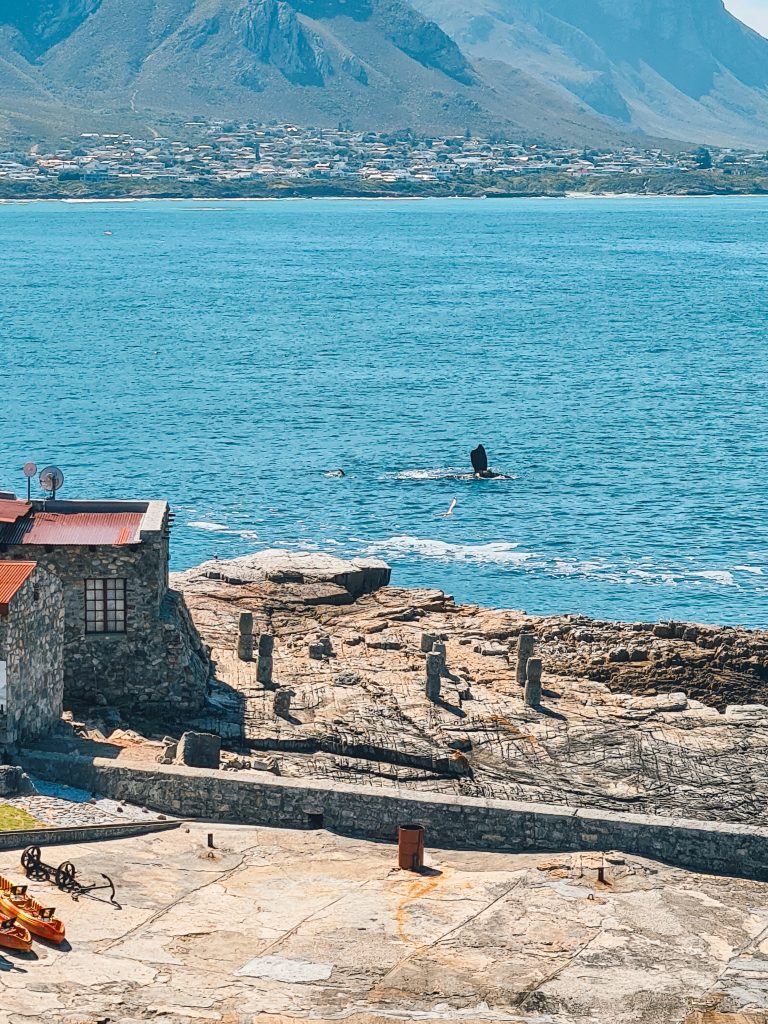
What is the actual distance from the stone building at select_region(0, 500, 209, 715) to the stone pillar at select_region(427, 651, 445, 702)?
5396mm

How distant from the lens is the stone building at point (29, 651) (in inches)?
1313

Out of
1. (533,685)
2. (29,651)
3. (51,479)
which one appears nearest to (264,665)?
(533,685)

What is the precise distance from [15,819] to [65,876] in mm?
2693

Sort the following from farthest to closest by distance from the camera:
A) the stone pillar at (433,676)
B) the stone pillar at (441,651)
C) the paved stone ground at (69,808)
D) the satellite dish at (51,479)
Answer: the satellite dish at (51,479)
the stone pillar at (441,651)
the stone pillar at (433,676)
the paved stone ground at (69,808)

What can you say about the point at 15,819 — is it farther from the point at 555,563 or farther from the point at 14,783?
the point at 555,563

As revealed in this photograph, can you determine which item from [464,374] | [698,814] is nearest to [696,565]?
[698,814]

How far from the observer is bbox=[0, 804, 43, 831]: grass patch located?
30.3m

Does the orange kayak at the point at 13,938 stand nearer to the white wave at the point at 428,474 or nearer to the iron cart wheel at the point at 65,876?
the iron cart wheel at the point at 65,876

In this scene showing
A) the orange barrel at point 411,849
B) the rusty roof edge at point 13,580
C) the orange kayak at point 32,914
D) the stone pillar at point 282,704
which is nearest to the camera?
the orange kayak at point 32,914

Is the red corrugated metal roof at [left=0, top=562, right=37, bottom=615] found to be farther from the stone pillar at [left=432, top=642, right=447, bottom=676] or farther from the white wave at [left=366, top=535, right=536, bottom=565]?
the white wave at [left=366, top=535, right=536, bottom=565]

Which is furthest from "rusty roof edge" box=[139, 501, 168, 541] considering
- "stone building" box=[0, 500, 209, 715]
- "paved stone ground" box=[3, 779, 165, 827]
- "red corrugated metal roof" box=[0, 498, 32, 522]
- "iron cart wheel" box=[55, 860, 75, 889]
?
"iron cart wheel" box=[55, 860, 75, 889]

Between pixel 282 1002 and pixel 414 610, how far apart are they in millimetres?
27141

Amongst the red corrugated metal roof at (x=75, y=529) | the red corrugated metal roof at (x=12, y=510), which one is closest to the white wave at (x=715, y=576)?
the red corrugated metal roof at (x=75, y=529)

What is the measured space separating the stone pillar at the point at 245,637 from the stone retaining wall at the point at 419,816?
10.2 m
